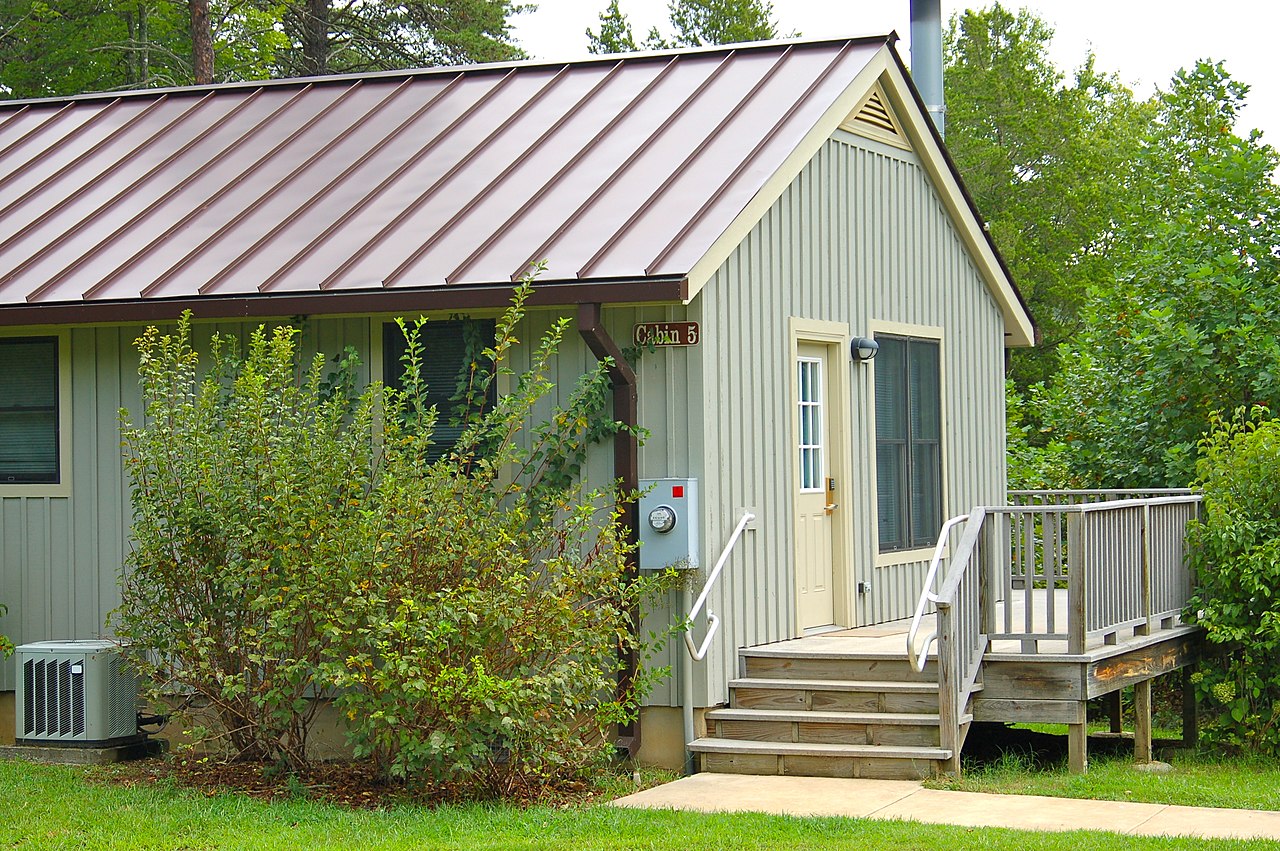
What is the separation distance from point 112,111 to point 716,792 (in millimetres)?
8738

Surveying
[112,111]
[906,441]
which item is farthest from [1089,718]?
[112,111]

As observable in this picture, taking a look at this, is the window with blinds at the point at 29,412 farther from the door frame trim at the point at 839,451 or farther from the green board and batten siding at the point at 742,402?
the door frame trim at the point at 839,451

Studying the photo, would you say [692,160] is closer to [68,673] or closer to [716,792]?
[716,792]

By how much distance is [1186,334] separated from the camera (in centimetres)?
1589

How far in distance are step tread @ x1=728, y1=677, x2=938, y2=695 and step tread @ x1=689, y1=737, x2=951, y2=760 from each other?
0.36 m

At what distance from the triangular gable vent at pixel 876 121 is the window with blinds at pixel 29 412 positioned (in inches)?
237

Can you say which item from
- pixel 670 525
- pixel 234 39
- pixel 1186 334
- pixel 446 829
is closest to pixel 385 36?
pixel 234 39

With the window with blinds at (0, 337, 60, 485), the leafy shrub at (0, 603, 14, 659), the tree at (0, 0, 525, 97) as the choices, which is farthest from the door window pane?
the tree at (0, 0, 525, 97)

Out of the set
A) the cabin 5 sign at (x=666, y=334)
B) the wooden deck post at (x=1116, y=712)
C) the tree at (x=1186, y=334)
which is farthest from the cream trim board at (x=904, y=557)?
the tree at (x=1186, y=334)

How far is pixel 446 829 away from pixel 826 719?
2.76 meters

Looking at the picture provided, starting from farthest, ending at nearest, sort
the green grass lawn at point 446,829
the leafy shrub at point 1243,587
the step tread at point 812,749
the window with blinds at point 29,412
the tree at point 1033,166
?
the tree at point 1033,166 → the window with blinds at point 29,412 → the leafy shrub at point 1243,587 → the step tread at point 812,749 → the green grass lawn at point 446,829

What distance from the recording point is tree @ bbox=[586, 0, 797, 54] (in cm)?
4059

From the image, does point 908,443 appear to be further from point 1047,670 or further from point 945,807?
point 945,807

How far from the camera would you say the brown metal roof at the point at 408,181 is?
411 inches
